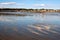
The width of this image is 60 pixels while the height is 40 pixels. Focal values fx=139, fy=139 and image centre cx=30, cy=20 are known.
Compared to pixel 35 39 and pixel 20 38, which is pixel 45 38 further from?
pixel 20 38

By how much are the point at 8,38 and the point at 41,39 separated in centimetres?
237

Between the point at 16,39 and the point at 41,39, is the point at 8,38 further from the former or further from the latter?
the point at 41,39

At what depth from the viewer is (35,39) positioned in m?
9.61

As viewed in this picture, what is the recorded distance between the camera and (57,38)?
9938 mm

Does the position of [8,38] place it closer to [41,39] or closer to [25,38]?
[25,38]

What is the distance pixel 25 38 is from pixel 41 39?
1174 millimetres

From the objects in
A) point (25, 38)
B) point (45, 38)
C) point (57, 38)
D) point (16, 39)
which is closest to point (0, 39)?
point (16, 39)

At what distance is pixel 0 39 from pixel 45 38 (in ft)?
10.4

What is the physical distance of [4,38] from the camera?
1001cm

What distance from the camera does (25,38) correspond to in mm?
10008

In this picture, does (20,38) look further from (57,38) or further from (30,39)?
(57,38)

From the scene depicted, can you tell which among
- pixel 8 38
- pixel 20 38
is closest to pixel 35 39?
pixel 20 38

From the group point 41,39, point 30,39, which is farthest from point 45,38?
point 30,39

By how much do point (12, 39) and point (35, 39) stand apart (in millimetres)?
1605
